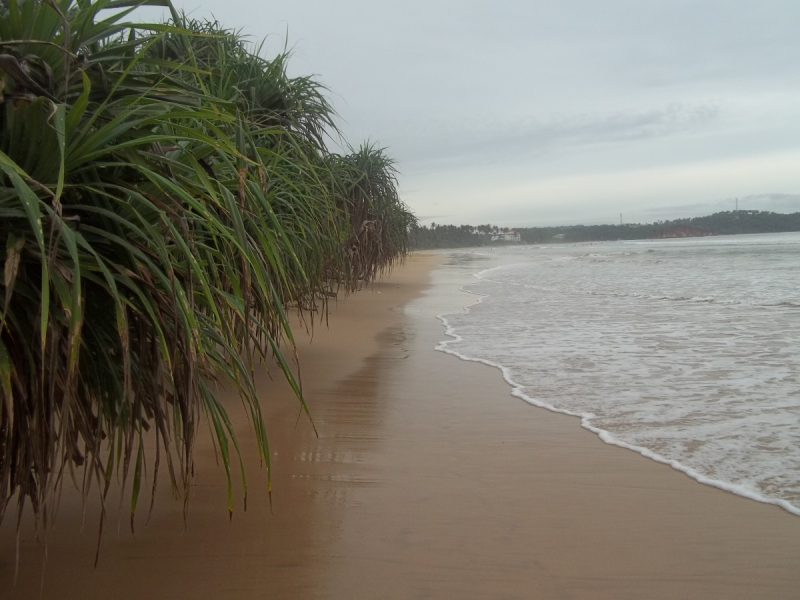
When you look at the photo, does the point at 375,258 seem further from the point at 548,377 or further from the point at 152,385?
the point at 152,385

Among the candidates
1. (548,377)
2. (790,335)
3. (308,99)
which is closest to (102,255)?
(308,99)

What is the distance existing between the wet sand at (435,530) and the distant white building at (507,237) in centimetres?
10287

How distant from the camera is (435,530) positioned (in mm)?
2900

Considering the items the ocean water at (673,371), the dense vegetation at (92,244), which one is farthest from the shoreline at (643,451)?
the dense vegetation at (92,244)

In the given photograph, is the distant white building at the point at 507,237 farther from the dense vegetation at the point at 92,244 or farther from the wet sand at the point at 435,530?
the dense vegetation at the point at 92,244

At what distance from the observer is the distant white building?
351ft

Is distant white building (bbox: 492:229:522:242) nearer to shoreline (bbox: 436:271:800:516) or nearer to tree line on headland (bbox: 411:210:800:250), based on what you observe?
tree line on headland (bbox: 411:210:800:250)

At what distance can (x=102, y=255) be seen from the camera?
6.26 ft

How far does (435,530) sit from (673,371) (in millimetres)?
4082

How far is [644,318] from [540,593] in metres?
8.43

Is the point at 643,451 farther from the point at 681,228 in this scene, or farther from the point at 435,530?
the point at 681,228

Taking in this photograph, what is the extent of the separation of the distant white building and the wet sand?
102869mm

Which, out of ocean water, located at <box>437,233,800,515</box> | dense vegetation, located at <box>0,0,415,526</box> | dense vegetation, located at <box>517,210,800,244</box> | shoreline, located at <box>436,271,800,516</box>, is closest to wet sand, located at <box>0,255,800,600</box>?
shoreline, located at <box>436,271,800,516</box>

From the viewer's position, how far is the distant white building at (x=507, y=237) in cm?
10694
